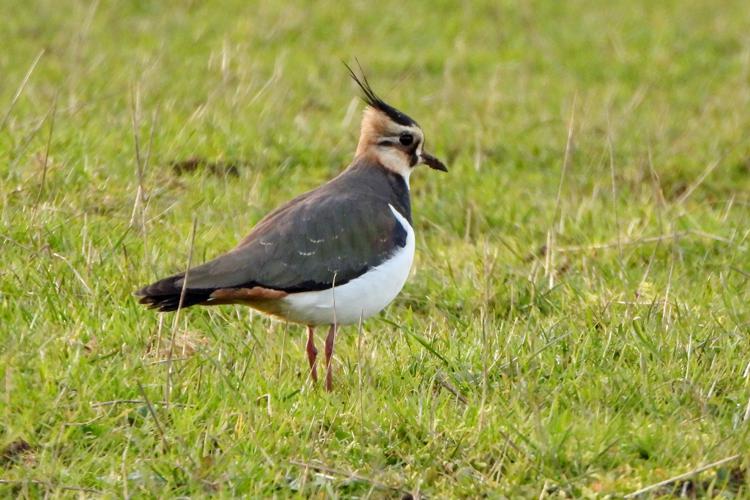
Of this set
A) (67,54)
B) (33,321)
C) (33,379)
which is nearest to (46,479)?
(33,379)

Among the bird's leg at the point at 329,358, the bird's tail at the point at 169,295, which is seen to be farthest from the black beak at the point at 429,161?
the bird's tail at the point at 169,295

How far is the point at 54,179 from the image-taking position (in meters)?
7.55

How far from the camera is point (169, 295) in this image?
18.6 feet

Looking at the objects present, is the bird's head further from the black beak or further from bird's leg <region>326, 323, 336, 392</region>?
bird's leg <region>326, 323, 336, 392</region>

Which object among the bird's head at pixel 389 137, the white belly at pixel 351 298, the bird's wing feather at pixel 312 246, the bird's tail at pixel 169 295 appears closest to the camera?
the bird's tail at pixel 169 295

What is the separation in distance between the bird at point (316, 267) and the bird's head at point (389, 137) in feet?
1.15

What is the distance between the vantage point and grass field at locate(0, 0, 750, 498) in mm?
5145

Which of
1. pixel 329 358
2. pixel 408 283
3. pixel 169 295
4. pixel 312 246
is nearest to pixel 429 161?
pixel 408 283

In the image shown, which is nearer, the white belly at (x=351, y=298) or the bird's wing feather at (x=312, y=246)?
the bird's wing feather at (x=312, y=246)

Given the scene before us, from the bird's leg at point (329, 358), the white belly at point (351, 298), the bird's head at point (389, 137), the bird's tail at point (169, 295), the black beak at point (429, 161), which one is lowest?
the bird's leg at point (329, 358)

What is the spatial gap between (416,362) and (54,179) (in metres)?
2.70

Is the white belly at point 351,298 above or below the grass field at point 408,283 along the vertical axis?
above

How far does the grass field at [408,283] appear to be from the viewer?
5.14 m

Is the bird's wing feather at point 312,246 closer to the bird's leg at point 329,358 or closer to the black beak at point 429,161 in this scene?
the bird's leg at point 329,358
